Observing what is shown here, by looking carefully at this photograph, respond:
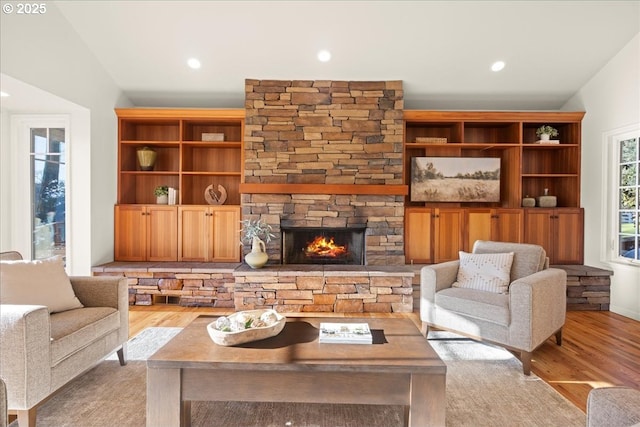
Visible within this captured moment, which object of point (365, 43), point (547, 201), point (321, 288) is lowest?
point (321, 288)

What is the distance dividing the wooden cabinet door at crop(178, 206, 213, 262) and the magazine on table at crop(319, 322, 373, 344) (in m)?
2.92

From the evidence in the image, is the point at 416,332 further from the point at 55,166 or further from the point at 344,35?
the point at 55,166

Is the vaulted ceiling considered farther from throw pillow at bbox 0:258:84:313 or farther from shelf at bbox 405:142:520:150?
throw pillow at bbox 0:258:84:313

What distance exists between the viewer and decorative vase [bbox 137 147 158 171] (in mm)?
4918

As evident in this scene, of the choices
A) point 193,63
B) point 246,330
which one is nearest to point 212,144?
point 193,63

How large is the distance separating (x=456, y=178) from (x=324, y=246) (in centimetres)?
198

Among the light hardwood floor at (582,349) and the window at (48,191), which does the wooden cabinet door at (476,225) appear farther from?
the window at (48,191)

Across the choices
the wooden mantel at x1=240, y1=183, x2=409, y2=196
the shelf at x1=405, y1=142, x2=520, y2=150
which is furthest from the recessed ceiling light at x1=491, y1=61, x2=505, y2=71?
the wooden mantel at x1=240, y1=183, x2=409, y2=196

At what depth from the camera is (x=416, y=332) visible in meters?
2.27

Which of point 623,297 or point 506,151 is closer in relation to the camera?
point 623,297

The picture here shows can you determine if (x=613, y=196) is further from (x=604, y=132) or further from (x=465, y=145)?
(x=465, y=145)

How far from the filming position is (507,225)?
483 centimetres

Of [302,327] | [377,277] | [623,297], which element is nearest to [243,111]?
[377,277]

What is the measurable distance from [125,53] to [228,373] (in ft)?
13.2
